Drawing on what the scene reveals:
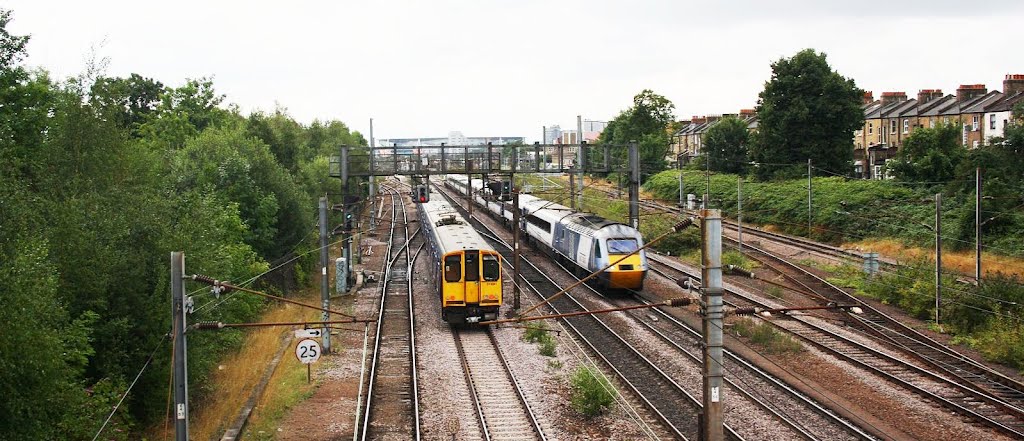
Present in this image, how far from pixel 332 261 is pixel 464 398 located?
28087mm

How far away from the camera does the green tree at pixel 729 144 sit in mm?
64062

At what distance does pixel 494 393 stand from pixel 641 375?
3640mm

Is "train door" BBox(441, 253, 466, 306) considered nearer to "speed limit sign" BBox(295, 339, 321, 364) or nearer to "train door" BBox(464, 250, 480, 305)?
"train door" BBox(464, 250, 480, 305)

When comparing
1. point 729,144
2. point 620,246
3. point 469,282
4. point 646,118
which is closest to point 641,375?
point 469,282

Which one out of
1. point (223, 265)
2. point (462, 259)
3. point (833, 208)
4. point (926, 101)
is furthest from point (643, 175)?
point (223, 265)

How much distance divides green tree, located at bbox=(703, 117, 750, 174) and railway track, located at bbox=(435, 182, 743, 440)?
1434 inches

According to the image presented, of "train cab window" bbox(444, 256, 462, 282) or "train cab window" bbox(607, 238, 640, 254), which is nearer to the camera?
"train cab window" bbox(444, 256, 462, 282)

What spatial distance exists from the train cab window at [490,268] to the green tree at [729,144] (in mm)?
41591

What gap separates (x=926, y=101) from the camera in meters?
65.9

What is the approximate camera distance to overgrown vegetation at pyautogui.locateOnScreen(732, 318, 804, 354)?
2232cm

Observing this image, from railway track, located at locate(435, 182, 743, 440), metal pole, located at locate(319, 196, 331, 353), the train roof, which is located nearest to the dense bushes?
railway track, located at locate(435, 182, 743, 440)

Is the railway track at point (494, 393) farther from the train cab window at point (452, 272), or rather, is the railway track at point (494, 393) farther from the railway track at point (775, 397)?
the railway track at point (775, 397)

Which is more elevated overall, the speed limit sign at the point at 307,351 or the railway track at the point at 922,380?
the speed limit sign at the point at 307,351

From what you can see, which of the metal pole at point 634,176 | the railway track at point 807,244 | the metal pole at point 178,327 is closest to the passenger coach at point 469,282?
the railway track at point 807,244
